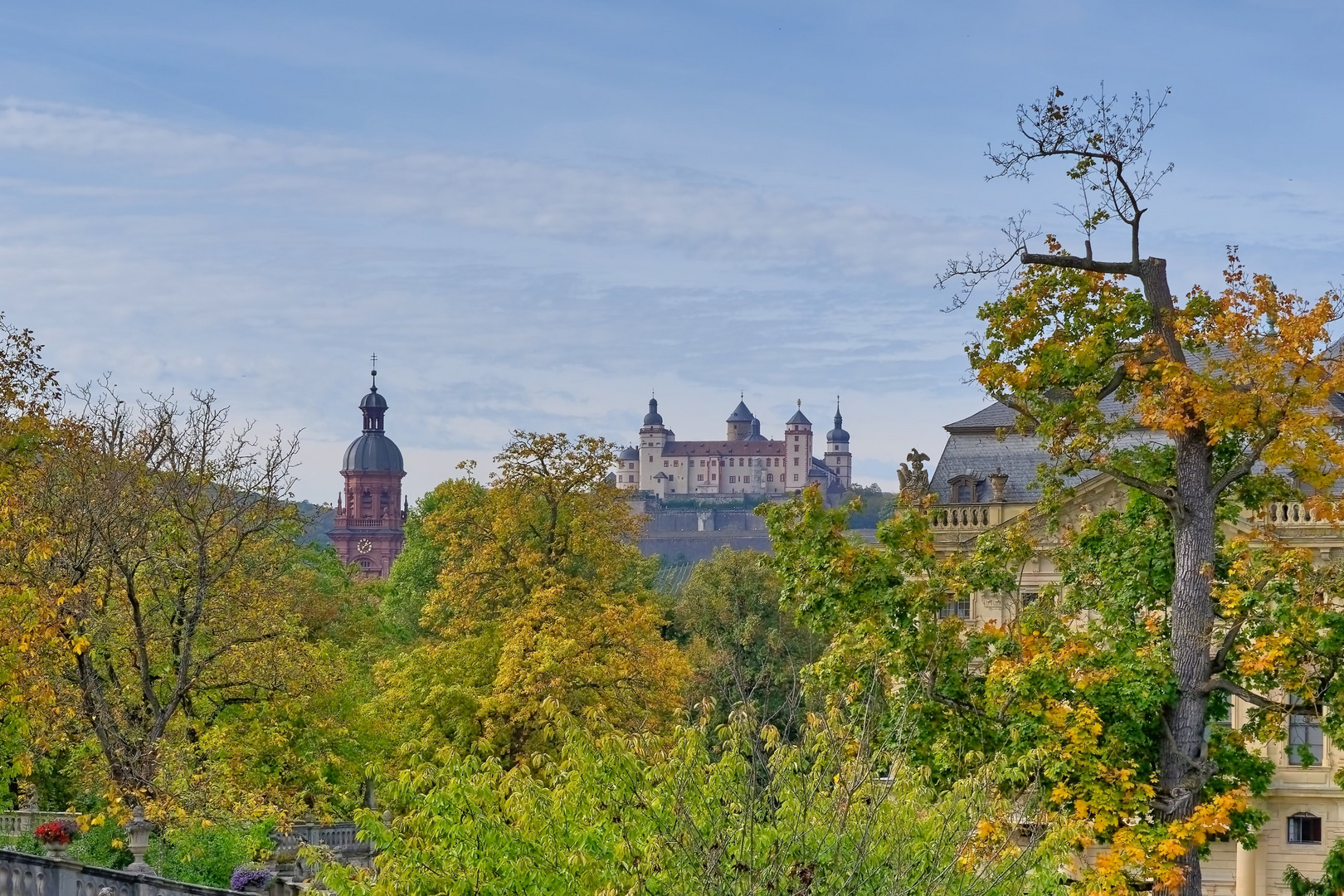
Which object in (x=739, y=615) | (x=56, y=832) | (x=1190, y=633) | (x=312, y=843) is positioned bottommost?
(x=312, y=843)

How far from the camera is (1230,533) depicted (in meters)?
Answer: 37.7

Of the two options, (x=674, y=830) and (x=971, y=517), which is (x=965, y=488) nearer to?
(x=971, y=517)

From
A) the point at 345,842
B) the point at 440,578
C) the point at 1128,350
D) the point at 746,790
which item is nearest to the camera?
the point at 746,790

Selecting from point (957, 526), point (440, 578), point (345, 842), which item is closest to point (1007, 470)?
point (957, 526)

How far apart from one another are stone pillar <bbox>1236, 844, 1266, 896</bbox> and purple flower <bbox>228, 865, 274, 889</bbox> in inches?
892

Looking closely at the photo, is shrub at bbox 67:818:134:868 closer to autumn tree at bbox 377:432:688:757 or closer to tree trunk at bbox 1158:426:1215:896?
autumn tree at bbox 377:432:688:757

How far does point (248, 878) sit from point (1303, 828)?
24827 millimetres

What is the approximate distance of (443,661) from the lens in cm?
3800

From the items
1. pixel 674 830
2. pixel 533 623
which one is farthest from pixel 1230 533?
pixel 674 830

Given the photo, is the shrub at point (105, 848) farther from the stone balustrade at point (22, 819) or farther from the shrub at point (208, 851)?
the stone balustrade at point (22, 819)

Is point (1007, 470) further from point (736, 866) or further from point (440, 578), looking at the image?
point (736, 866)

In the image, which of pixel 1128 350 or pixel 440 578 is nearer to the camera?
pixel 1128 350

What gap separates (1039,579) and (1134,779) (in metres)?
25.0

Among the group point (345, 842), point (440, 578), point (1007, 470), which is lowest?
point (345, 842)
